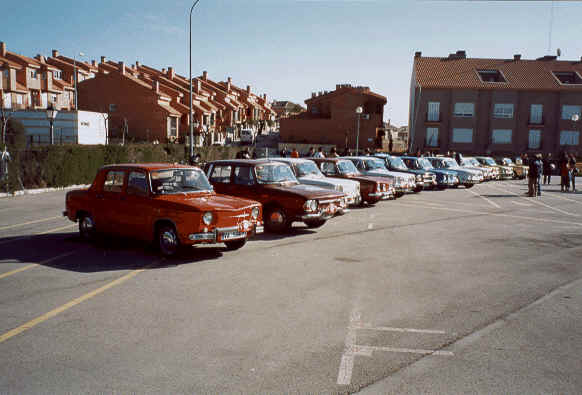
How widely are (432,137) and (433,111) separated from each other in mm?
2882

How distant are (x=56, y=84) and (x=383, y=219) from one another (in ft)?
191

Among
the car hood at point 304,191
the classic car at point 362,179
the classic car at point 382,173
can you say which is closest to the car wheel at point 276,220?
the car hood at point 304,191

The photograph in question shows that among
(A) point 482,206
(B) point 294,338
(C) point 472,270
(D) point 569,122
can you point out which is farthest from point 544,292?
(D) point 569,122

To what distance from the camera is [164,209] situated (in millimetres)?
8617

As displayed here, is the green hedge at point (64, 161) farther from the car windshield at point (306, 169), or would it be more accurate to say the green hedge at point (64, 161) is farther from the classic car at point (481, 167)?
the classic car at point (481, 167)

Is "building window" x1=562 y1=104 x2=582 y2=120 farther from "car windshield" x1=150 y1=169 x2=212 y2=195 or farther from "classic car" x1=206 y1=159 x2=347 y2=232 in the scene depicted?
"car windshield" x1=150 y1=169 x2=212 y2=195

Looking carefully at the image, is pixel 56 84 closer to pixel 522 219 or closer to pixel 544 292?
pixel 522 219

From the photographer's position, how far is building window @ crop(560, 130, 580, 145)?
55.8m

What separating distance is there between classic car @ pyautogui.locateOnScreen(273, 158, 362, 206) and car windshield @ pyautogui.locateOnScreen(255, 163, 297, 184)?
1367 millimetres

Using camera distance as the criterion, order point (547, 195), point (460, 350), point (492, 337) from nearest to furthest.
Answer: point (460, 350) → point (492, 337) → point (547, 195)

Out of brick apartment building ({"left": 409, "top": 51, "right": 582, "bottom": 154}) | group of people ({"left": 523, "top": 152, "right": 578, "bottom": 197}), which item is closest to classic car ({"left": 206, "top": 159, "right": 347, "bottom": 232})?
group of people ({"left": 523, "top": 152, "right": 578, "bottom": 197})

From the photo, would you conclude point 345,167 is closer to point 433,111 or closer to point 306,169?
point 306,169

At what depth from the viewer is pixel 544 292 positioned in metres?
7.14

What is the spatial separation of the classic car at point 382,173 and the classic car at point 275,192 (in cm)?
694
